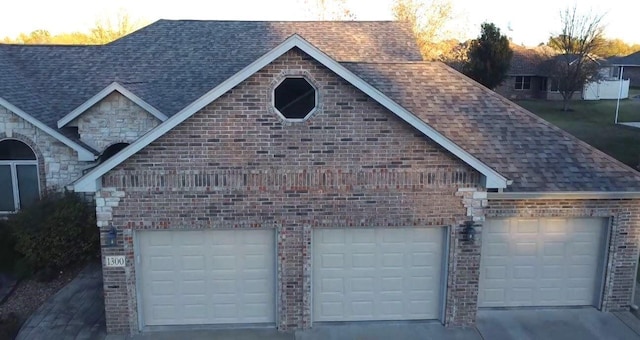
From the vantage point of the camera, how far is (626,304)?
11320 millimetres

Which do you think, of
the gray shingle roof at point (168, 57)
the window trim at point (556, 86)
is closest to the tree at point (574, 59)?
the window trim at point (556, 86)

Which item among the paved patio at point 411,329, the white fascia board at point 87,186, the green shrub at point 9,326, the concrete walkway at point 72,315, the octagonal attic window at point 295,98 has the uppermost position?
the octagonal attic window at point 295,98

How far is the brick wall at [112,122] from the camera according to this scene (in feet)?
51.1

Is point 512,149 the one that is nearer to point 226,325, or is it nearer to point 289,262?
point 289,262

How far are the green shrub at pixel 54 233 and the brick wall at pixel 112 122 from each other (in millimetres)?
2648

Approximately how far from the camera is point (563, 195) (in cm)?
1061

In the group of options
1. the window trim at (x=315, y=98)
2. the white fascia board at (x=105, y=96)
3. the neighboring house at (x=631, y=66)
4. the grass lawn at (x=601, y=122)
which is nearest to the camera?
the window trim at (x=315, y=98)

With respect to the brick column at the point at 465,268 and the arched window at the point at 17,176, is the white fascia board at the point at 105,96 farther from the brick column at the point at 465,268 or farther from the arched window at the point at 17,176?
the brick column at the point at 465,268

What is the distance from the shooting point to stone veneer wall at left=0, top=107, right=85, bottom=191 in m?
15.1

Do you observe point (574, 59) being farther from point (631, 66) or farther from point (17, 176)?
point (17, 176)

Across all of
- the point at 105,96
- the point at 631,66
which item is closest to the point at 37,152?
the point at 105,96

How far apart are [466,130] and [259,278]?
18.4 feet

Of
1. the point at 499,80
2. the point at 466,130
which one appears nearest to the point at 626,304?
the point at 466,130

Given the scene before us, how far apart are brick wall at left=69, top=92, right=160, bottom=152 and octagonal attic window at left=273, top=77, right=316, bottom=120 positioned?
666cm
